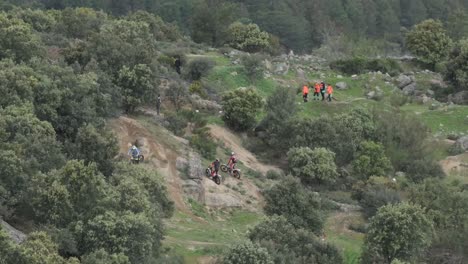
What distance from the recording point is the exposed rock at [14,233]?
24389 mm

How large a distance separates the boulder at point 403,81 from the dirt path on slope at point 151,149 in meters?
31.4

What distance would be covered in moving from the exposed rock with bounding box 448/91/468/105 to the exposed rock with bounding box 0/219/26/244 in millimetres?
45042

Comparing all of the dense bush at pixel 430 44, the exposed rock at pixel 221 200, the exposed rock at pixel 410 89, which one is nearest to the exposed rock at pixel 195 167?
the exposed rock at pixel 221 200

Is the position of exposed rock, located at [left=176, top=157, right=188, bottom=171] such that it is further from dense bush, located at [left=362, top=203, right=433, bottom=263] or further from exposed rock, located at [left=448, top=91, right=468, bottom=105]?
exposed rock, located at [left=448, top=91, right=468, bottom=105]

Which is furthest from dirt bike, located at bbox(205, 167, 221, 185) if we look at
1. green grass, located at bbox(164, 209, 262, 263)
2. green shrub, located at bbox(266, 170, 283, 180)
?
green shrub, located at bbox(266, 170, 283, 180)

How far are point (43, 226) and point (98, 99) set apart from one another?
45.7 feet

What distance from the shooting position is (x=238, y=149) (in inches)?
1832

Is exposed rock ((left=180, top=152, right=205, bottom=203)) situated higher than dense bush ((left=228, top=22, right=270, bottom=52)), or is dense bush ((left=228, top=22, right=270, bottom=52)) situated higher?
exposed rock ((left=180, top=152, right=205, bottom=203))

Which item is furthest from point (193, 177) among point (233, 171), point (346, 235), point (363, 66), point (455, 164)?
point (363, 66)

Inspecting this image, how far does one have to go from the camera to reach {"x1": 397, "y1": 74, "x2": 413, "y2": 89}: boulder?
217ft

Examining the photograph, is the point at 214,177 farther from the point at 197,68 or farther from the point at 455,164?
the point at 455,164

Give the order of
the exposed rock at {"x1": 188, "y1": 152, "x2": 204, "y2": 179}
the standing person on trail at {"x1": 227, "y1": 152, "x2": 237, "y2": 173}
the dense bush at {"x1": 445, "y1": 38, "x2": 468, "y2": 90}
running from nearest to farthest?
1. the exposed rock at {"x1": 188, "y1": 152, "x2": 204, "y2": 179}
2. the standing person on trail at {"x1": 227, "y1": 152, "x2": 237, "y2": 173}
3. the dense bush at {"x1": 445, "y1": 38, "x2": 468, "y2": 90}

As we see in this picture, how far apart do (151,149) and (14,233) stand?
47.5ft

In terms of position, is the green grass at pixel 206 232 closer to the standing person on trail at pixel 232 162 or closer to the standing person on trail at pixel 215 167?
the standing person on trail at pixel 215 167
